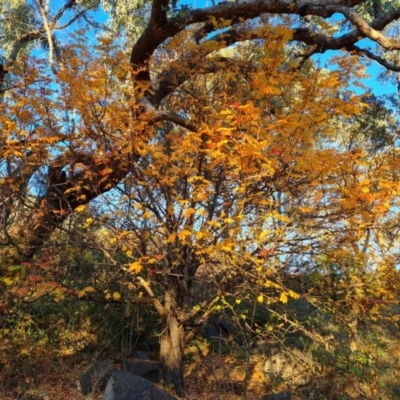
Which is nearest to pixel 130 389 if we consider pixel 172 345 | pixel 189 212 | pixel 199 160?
pixel 172 345

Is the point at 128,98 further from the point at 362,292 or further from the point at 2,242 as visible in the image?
the point at 362,292

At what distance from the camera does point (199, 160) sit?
4.03 m

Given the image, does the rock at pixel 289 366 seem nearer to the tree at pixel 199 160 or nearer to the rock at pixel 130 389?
the tree at pixel 199 160

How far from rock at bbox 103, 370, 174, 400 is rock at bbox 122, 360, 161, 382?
1553mm

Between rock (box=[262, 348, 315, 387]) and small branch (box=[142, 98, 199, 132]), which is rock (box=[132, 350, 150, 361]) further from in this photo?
small branch (box=[142, 98, 199, 132])

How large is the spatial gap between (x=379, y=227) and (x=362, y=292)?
1236mm

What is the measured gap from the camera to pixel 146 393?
12.3ft

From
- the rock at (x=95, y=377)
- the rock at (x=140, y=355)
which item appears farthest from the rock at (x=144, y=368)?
the rock at (x=140, y=355)

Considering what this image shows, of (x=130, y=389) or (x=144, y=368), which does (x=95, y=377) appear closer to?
(x=144, y=368)

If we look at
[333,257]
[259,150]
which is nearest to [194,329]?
[333,257]

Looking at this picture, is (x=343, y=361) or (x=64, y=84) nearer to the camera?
(x=64, y=84)

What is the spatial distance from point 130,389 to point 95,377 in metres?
1.15

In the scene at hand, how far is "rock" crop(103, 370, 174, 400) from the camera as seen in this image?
3.68 meters

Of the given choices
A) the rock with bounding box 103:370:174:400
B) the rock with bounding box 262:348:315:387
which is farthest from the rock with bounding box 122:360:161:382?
the rock with bounding box 262:348:315:387
